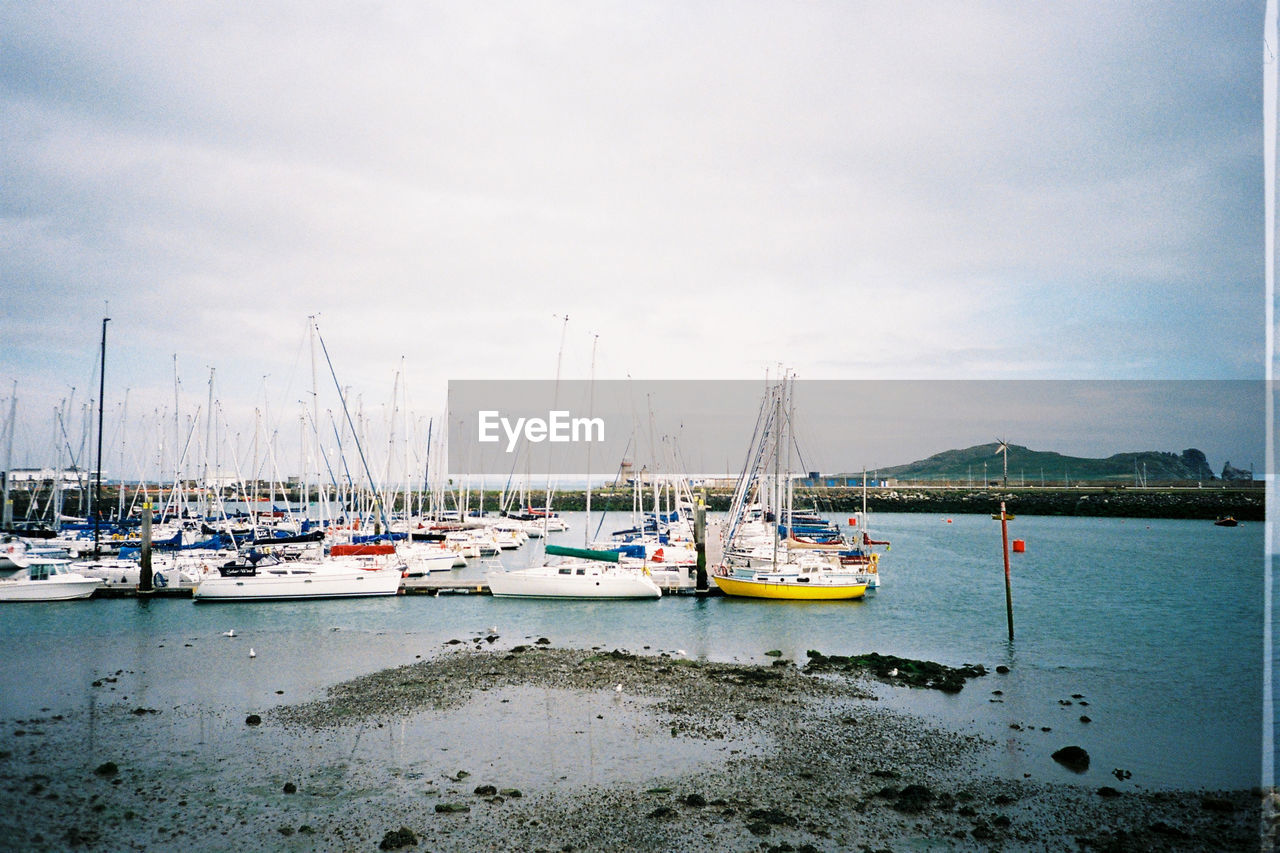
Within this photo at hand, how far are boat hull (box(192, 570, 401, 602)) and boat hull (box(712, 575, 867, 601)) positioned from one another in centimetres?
1596

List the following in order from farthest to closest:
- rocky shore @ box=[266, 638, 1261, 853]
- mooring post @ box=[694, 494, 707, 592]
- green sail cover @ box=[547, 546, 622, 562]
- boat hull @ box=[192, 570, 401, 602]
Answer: green sail cover @ box=[547, 546, 622, 562]
mooring post @ box=[694, 494, 707, 592]
boat hull @ box=[192, 570, 401, 602]
rocky shore @ box=[266, 638, 1261, 853]

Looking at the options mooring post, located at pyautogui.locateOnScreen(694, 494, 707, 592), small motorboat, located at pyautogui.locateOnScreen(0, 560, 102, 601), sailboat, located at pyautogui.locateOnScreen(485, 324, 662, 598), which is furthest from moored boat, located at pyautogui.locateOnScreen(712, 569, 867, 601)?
small motorboat, located at pyautogui.locateOnScreen(0, 560, 102, 601)

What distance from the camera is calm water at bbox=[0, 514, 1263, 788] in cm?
1767

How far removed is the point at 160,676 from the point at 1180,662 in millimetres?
31123

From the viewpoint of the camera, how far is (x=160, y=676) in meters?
22.0

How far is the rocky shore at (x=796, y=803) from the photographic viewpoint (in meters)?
12.0

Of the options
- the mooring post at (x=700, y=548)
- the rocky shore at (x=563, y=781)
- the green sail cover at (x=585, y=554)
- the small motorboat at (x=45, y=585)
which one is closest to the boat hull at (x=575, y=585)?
the mooring post at (x=700, y=548)

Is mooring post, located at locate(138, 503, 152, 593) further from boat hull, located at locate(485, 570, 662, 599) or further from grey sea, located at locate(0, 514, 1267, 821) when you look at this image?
boat hull, located at locate(485, 570, 662, 599)

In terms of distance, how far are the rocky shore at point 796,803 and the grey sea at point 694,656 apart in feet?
3.27

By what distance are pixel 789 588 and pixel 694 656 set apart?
37.2 feet

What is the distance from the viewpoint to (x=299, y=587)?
34.9 m

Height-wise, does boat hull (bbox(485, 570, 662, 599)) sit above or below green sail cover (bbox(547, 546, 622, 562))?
below

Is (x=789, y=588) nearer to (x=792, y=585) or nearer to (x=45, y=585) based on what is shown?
(x=792, y=585)

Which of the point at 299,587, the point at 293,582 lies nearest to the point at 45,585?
the point at 293,582
